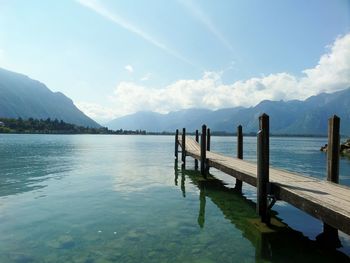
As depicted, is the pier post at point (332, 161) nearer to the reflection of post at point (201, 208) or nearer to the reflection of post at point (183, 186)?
the reflection of post at point (201, 208)

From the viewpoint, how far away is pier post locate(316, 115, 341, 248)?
11.0 metres

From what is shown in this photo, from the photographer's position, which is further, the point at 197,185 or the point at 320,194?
the point at 197,185

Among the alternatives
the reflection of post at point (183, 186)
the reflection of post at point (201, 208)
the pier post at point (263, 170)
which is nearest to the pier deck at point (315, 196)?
the pier post at point (263, 170)

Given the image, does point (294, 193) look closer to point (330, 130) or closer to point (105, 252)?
point (330, 130)

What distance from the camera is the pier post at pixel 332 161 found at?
1098 centimetres

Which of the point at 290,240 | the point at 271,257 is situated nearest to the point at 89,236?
the point at 271,257

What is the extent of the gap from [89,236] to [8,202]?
22.4 feet

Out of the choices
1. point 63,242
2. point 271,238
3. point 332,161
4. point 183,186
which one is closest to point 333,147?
point 332,161

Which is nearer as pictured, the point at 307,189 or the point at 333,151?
the point at 307,189

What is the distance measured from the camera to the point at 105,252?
30.9 feet

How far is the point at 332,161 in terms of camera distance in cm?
1168

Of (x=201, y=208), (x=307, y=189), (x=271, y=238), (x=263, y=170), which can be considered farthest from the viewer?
(x=201, y=208)

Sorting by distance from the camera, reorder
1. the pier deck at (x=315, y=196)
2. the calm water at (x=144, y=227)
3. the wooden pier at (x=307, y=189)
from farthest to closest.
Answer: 1. the calm water at (x=144, y=227)
2. the wooden pier at (x=307, y=189)
3. the pier deck at (x=315, y=196)

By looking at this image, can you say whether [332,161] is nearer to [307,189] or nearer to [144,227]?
[307,189]
